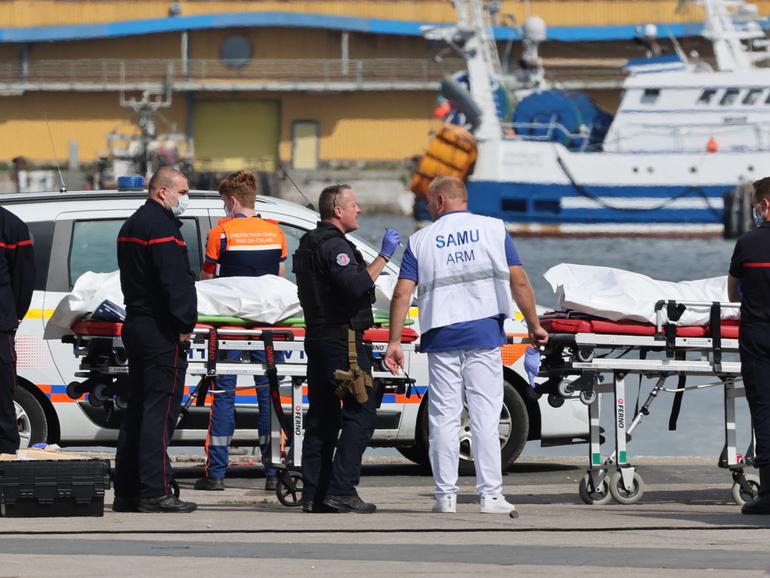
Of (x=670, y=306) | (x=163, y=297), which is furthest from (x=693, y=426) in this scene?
(x=163, y=297)

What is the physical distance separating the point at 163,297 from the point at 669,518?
2750 mm

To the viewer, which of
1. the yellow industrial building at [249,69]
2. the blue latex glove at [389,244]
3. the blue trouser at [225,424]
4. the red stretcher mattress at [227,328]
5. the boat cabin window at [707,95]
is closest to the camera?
the blue latex glove at [389,244]

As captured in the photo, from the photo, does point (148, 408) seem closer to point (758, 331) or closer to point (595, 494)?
point (595, 494)

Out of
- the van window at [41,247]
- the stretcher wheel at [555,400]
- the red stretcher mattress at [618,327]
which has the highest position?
the van window at [41,247]

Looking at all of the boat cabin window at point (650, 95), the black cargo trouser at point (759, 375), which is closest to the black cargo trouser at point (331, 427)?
the black cargo trouser at point (759, 375)

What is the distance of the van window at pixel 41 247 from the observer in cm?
1147

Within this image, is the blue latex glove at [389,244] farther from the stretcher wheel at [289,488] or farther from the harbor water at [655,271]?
the harbor water at [655,271]

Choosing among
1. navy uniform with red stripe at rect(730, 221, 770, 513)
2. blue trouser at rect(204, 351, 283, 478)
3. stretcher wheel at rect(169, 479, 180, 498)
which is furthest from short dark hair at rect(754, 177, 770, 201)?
stretcher wheel at rect(169, 479, 180, 498)

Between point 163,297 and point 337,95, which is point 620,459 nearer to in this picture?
point 163,297

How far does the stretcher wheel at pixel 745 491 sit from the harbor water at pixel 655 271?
485 centimetres

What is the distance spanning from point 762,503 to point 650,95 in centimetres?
5123

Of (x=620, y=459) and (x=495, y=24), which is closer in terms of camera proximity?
(x=620, y=459)

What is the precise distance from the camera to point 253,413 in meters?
11.5

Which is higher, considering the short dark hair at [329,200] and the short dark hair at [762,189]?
the short dark hair at [762,189]
